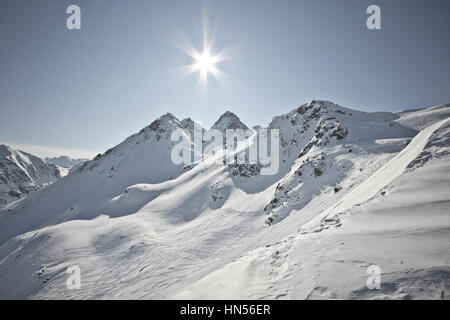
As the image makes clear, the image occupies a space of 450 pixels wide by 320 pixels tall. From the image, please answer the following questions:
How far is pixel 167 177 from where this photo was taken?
7688 cm

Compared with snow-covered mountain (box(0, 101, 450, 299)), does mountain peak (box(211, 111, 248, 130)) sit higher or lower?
higher

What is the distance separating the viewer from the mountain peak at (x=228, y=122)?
119438 millimetres

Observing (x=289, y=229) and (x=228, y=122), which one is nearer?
(x=289, y=229)

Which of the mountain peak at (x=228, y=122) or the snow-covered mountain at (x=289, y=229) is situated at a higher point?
the mountain peak at (x=228, y=122)

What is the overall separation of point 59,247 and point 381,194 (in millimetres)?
40752

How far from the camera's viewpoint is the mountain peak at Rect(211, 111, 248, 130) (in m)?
119

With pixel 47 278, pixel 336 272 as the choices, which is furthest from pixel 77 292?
pixel 336 272

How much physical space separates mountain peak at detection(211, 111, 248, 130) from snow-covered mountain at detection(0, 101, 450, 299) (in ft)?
198

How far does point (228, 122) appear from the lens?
122m

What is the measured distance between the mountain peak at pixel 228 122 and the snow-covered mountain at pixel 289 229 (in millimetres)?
60288

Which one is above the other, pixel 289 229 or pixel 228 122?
pixel 228 122

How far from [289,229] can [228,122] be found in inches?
4365

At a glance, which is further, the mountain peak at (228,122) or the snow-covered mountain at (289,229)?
the mountain peak at (228,122)
